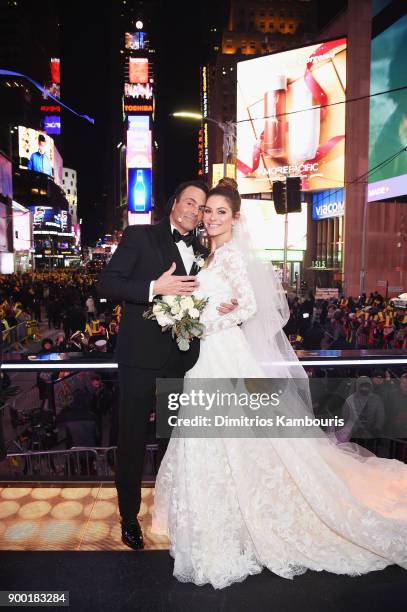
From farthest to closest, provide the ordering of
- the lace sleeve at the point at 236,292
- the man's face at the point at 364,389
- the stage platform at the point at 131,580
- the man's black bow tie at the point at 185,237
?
the man's face at the point at 364,389, the man's black bow tie at the point at 185,237, the lace sleeve at the point at 236,292, the stage platform at the point at 131,580

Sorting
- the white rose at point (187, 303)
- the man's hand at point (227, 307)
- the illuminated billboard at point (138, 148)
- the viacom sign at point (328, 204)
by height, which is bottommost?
the man's hand at point (227, 307)

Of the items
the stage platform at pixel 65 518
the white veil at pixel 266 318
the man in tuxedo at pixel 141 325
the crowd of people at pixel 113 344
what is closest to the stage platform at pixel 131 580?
the stage platform at pixel 65 518

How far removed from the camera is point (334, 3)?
41.9 metres

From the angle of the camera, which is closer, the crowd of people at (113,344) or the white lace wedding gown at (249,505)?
the white lace wedding gown at (249,505)

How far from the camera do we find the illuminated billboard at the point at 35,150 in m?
86.6

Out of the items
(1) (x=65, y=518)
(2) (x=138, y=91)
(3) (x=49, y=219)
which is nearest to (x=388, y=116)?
(1) (x=65, y=518)

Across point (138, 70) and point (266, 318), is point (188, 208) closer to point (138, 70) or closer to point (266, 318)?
point (266, 318)

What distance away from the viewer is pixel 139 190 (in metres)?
64.8

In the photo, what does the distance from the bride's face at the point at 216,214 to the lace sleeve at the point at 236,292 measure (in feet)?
0.70

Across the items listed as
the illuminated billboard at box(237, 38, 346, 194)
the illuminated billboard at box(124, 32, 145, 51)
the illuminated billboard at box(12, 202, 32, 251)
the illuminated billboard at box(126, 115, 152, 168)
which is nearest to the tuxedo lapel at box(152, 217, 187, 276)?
the illuminated billboard at box(237, 38, 346, 194)

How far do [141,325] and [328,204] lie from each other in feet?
127

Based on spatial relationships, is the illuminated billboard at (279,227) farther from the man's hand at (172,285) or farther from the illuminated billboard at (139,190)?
the man's hand at (172,285)

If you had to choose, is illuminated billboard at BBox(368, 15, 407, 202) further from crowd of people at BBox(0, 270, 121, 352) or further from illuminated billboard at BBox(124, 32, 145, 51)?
illuminated billboard at BBox(124, 32, 145, 51)

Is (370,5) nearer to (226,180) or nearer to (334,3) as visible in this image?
(334,3)
